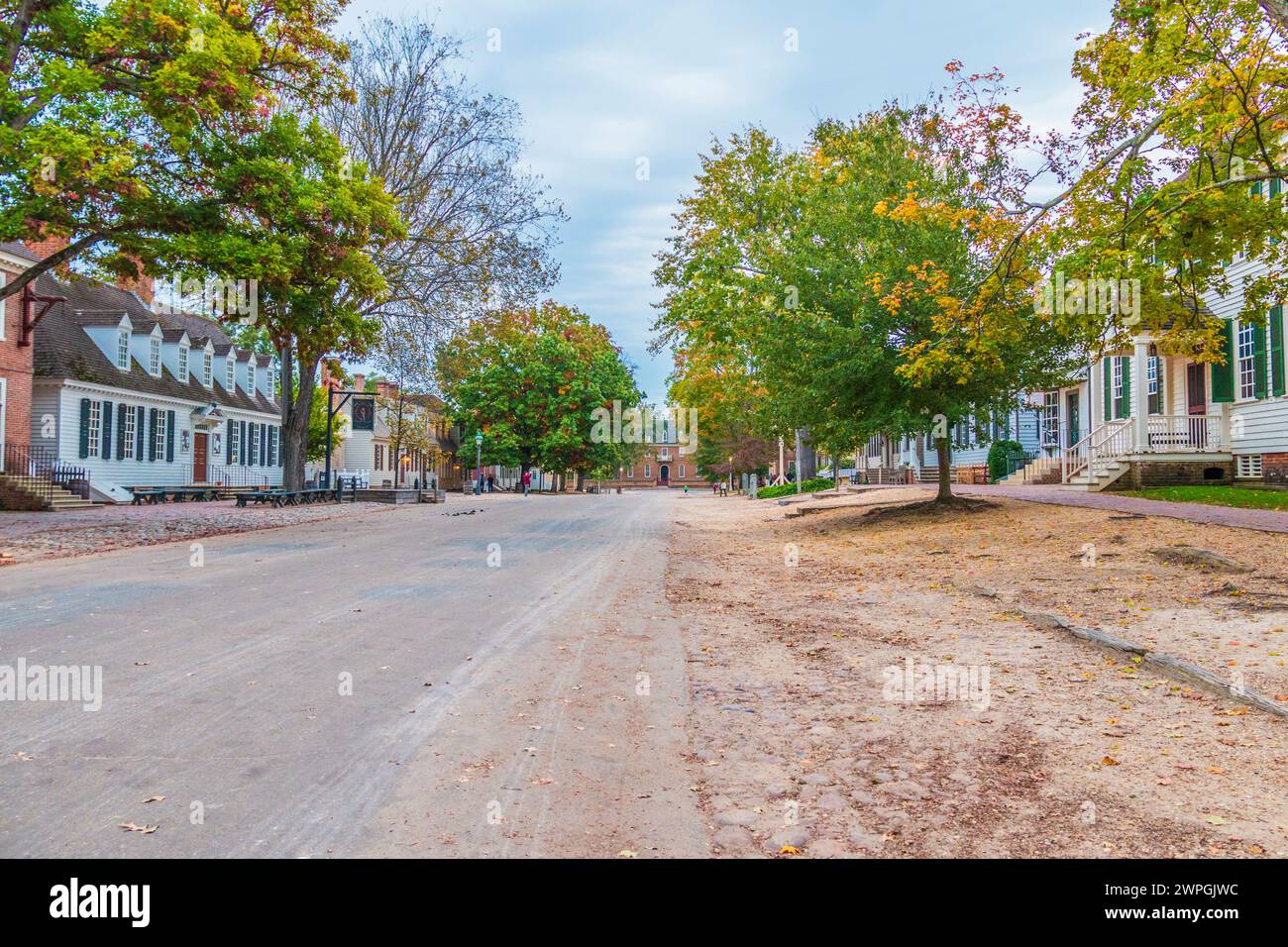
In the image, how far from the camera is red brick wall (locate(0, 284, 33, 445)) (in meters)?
26.2

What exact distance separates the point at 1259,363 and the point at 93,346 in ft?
121

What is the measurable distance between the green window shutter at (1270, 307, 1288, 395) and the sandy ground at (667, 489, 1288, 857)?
10.1 m

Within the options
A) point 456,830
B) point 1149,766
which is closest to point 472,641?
point 456,830

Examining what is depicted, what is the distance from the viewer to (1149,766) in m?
4.20

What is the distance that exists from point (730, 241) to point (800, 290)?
14284mm

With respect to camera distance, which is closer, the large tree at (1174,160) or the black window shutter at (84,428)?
the large tree at (1174,160)

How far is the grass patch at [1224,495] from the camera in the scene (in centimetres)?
1546

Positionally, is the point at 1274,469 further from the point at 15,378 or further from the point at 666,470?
the point at 666,470

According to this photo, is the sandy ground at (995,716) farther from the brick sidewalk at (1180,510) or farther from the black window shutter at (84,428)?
the black window shutter at (84,428)

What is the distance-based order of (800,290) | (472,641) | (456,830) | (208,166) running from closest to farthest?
(456,830) < (472,641) < (208,166) < (800,290)

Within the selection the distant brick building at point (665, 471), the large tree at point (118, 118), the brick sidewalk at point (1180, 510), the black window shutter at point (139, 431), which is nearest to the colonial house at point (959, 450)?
the brick sidewalk at point (1180, 510)

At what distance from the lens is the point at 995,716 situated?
5.14 m

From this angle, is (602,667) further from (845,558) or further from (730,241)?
(730,241)

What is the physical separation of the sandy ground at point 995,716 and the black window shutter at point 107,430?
90.5 feet
